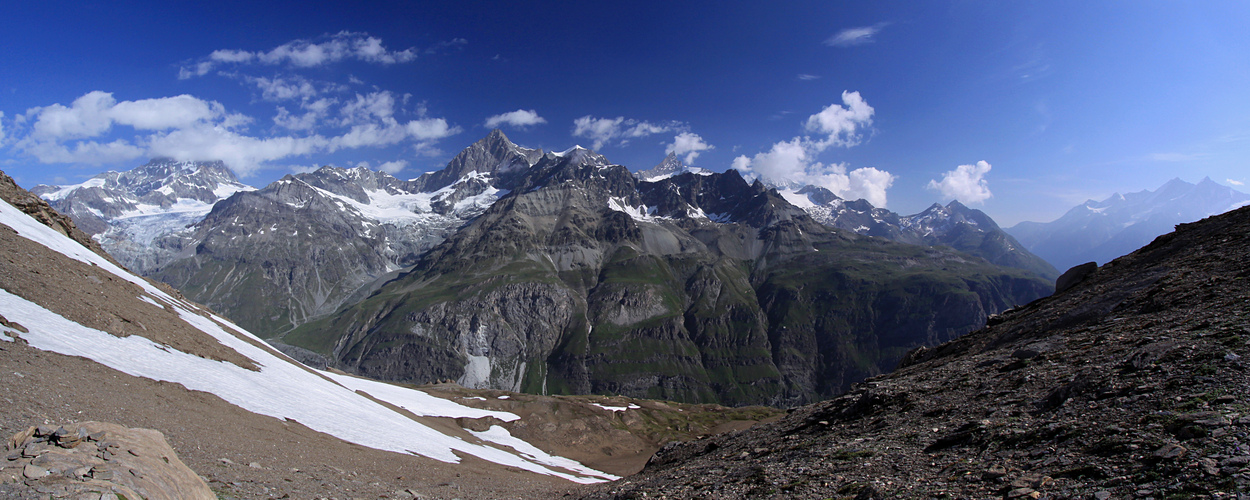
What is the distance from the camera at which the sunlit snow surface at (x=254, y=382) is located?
1287 inches

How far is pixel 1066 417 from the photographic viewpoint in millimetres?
15367

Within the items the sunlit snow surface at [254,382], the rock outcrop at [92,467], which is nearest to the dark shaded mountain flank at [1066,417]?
the rock outcrop at [92,467]

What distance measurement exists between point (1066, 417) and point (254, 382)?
54.5 m

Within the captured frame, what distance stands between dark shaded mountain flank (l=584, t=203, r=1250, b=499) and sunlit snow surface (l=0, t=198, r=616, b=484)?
99.1 feet

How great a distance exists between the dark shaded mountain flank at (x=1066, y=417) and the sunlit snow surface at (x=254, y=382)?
99.1ft

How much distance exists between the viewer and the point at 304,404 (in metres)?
44.2

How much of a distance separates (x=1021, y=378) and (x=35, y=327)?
2184 inches

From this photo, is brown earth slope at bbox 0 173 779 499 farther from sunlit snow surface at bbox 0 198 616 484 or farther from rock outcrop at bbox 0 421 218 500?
sunlit snow surface at bbox 0 198 616 484

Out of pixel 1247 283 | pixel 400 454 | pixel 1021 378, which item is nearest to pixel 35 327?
pixel 400 454

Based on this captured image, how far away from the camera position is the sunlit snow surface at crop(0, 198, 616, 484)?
32.7m

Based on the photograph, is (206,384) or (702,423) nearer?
(206,384)

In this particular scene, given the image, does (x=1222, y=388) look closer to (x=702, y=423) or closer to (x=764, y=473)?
(x=764, y=473)

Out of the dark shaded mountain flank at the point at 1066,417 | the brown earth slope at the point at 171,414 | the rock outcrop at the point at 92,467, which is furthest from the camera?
the brown earth slope at the point at 171,414

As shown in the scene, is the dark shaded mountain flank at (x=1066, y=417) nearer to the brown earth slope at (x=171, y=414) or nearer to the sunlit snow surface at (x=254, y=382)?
the brown earth slope at (x=171, y=414)
